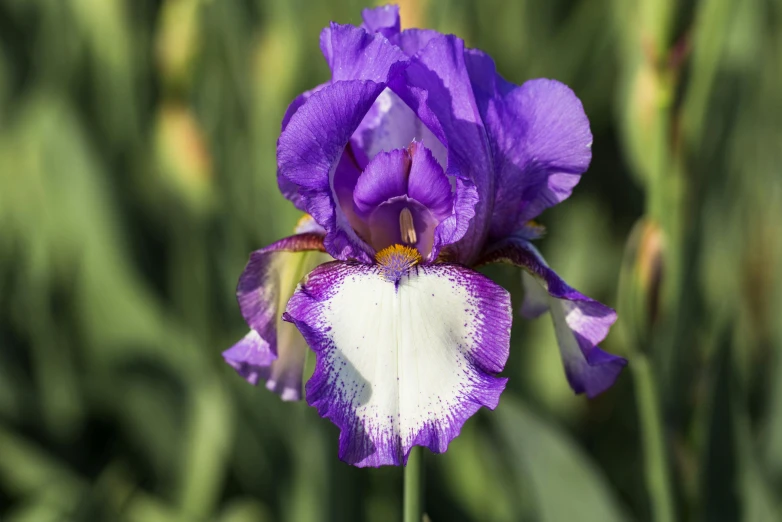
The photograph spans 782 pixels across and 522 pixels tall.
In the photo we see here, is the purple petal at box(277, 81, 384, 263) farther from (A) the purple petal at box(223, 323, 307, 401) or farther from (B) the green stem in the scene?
(B) the green stem

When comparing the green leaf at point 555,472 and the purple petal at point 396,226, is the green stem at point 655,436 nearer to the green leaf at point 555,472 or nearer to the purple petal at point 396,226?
the green leaf at point 555,472

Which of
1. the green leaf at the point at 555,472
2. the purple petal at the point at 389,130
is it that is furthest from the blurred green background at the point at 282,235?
the purple petal at the point at 389,130

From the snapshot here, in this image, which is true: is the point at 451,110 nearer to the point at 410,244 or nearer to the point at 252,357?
the point at 410,244

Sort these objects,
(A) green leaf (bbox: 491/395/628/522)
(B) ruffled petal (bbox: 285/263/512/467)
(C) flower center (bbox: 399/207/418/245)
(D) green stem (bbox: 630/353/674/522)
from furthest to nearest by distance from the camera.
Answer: (A) green leaf (bbox: 491/395/628/522), (D) green stem (bbox: 630/353/674/522), (C) flower center (bbox: 399/207/418/245), (B) ruffled petal (bbox: 285/263/512/467)

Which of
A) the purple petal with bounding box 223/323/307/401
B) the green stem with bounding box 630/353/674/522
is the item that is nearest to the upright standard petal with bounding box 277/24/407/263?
the purple petal with bounding box 223/323/307/401

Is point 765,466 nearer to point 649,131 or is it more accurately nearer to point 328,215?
point 649,131

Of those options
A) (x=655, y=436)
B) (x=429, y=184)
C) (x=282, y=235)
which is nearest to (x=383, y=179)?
(x=429, y=184)
